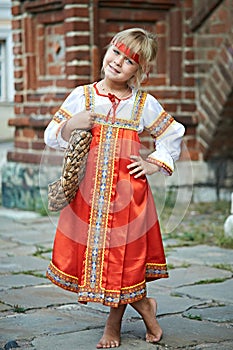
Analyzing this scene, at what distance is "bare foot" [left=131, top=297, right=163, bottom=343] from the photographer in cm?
419

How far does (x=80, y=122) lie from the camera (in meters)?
4.09

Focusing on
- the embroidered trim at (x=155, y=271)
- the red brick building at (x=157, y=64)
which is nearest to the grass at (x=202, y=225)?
the red brick building at (x=157, y=64)

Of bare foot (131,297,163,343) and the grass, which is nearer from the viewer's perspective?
bare foot (131,297,163,343)

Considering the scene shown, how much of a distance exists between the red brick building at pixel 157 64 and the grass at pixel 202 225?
49 cm

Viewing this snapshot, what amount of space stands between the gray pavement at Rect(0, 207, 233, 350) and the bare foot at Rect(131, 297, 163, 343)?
0.04 m

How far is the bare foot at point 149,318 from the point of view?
4188 mm

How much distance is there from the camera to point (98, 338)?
427 centimetres

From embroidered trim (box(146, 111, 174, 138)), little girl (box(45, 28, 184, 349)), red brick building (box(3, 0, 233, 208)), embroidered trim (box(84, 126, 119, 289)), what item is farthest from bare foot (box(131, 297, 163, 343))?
red brick building (box(3, 0, 233, 208))

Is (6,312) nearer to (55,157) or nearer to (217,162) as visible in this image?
(55,157)

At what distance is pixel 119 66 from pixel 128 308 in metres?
1.47

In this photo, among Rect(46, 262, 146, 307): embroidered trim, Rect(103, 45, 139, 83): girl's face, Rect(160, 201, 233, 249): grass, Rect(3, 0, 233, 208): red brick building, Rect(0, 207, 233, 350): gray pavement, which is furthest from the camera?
Rect(3, 0, 233, 208): red brick building

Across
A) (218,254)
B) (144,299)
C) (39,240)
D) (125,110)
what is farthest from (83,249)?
(39,240)

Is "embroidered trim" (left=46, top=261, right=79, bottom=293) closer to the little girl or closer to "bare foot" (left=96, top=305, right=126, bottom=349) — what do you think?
the little girl

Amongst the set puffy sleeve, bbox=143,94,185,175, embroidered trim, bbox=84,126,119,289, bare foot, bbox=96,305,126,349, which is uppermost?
puffy sleeve, bbox=143,94,185,175
